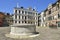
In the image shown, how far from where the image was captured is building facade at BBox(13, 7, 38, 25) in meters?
65.3

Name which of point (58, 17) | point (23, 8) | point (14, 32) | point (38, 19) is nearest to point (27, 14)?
point (23, 8)

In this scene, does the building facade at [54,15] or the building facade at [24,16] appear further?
→ the building facade at [24,16]

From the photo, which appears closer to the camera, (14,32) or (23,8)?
(14,32)

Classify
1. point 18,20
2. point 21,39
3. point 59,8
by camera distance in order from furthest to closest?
point 18,20 < point 59,8 < point 21,39

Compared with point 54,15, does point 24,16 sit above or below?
above

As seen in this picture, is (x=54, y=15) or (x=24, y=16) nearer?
(x=54, y=15)

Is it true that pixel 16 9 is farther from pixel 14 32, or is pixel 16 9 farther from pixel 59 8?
pixel 14 32

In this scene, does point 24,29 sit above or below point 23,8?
below

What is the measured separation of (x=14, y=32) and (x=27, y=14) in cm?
5098

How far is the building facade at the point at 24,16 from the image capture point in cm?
6531

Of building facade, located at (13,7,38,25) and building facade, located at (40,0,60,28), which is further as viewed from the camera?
building facade, located at (13,7,38,25)

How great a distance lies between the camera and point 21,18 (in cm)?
6619

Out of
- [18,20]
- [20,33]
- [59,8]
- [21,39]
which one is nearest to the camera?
[21,39]

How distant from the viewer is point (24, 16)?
66938mm
